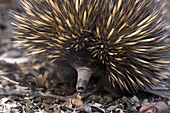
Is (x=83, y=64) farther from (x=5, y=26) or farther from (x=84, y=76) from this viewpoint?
(x=5, y=26)

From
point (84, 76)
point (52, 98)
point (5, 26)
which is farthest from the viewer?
point (5, 26)

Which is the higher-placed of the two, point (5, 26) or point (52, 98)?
point (5, 26)

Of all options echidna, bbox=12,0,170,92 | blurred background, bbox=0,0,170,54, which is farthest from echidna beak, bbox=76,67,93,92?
blurred background, bbox=0,0,170,54

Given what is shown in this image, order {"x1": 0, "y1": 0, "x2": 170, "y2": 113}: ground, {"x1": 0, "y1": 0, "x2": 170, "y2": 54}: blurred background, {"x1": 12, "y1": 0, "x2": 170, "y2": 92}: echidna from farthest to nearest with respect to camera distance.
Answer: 1. {"x1": 0, "y1": 0, "x2": 170, "y2": 54}: blurred background
2. {"x1": 0, "y1": 0, "x2": 170, "y2": 113}: ground
3. {"x1": 12, "y1": 0, "x2": 170, "y2": 92}: echidna

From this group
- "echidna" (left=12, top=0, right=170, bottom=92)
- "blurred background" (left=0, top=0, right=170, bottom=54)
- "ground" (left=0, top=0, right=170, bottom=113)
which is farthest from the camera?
"blurred background" (left=0, top=0, right=170, bottom=54)

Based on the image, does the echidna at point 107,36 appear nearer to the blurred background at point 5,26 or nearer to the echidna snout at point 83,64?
the echidna snout at point 83,64

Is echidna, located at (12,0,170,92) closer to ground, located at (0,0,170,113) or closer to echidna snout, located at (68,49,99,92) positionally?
echidna snout, located at (68,49,99,92)

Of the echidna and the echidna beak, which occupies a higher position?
the echidna

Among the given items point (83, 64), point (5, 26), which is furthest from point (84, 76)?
point (5, 26)
